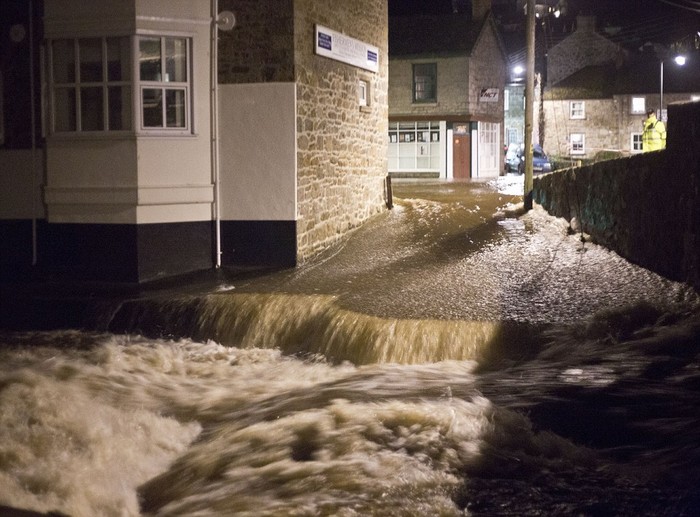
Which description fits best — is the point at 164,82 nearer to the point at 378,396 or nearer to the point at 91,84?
the point at 91,84

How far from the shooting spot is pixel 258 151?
43.0 feet

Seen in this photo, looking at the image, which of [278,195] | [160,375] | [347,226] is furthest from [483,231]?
[160,375]

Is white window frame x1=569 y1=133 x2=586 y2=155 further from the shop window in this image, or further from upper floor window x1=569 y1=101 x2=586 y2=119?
the shop window

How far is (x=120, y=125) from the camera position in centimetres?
1263

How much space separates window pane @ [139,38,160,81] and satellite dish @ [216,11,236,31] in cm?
96

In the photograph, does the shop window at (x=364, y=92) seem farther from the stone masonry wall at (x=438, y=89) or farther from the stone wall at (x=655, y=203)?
the stone masonry wall at (x=438, y=89)

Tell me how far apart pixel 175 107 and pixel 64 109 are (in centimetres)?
177

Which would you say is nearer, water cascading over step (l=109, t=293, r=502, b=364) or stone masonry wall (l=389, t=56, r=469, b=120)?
water cascading over step (l=109, t=293, r=502, b=364)

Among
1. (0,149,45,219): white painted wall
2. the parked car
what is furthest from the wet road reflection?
the parked car

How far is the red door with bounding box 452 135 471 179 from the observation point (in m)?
36.7

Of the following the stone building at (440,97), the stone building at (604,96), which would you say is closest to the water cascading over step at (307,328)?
the stone building at (440,97)

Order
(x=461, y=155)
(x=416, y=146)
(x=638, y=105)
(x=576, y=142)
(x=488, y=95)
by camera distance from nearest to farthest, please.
A: (x=461, y=155) → (x=416, y=146) → (x=488, y=95) → (x=638, y=105) → (x=576, y=142)

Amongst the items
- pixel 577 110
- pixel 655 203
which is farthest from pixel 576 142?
pixel 655 203

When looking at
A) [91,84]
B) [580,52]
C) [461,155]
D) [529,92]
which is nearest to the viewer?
[91,84]
